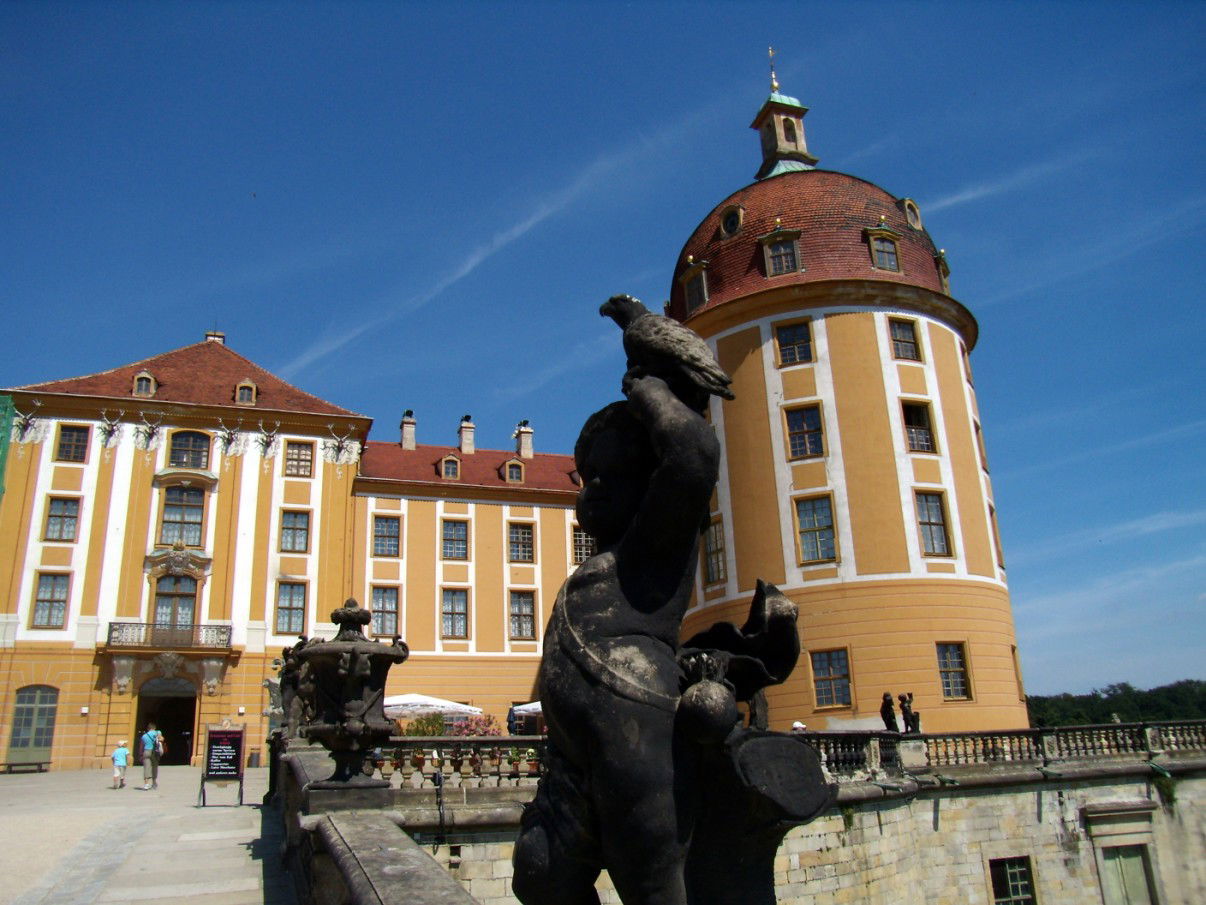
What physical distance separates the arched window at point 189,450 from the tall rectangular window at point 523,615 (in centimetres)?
1366

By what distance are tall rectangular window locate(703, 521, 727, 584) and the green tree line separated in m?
35.7

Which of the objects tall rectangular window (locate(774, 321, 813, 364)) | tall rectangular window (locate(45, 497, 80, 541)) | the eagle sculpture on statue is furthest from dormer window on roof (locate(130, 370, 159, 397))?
the eagle sculpture on statue

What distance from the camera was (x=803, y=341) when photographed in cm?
Result: 2516

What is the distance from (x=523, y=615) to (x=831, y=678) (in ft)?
63.3

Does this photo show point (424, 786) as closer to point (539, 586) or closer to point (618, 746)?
point (618, 746)

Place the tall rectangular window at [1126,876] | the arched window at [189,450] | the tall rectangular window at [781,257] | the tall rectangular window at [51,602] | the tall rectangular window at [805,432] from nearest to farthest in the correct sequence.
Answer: the tall rectangular window at [1126,876]
the tall rectangular window at [805,432]
the tall rectangular window at [781,257]
the tall rectangular window at [51,602]
the arched window at [189,450]

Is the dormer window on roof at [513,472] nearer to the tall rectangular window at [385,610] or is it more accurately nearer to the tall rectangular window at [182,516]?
the tall rectangular window at [385,610]

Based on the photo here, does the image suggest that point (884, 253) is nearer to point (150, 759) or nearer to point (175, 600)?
point (150, 759)

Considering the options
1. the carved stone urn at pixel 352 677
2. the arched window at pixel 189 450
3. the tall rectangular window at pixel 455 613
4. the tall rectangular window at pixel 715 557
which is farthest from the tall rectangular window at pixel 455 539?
the carved stone urn at pixel 352 677

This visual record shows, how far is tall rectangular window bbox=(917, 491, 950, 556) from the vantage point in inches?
912

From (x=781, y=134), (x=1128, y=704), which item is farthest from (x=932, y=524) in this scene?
(x=1128, y=704)

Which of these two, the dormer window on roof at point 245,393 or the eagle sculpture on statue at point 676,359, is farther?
the dormer window on roof at point 245,393

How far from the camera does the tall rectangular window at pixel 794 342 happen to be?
82.0 ft

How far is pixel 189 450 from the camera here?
116 ft
